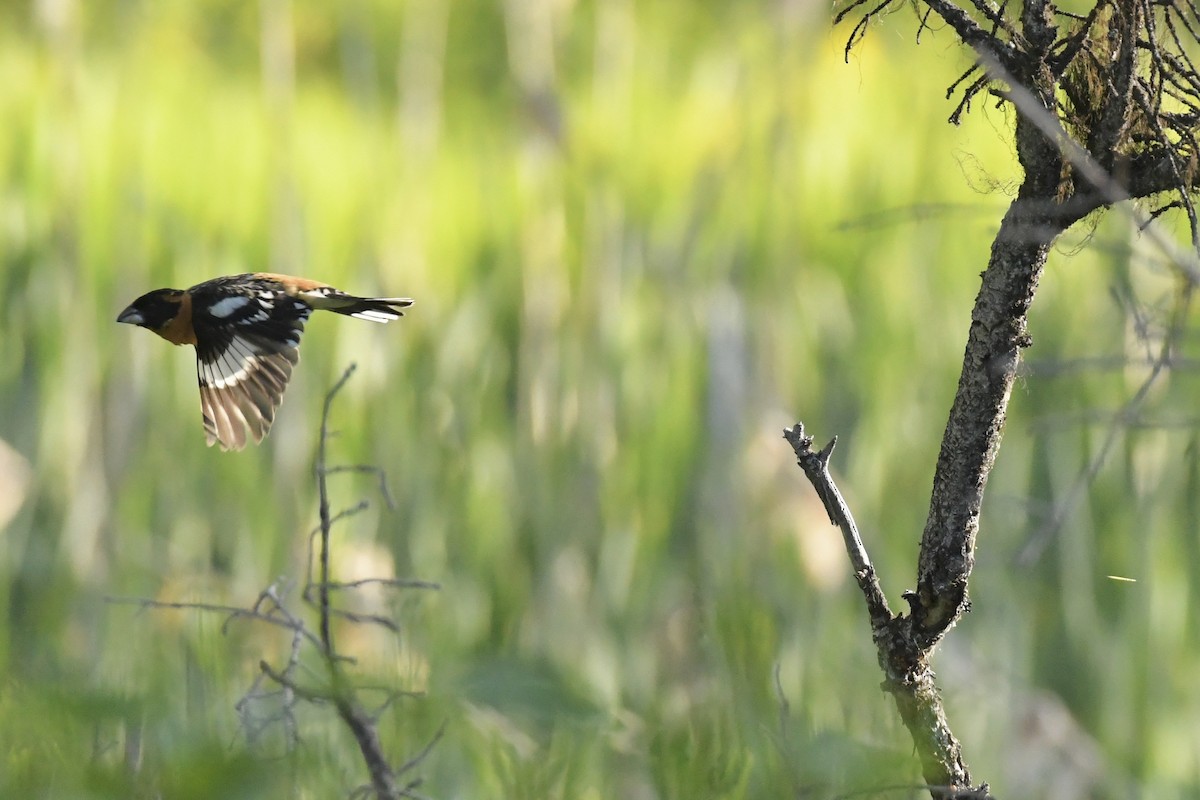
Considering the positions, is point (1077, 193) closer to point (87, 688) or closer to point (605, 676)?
point (87, 688)

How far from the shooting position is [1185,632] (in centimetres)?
183

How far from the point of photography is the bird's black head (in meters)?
0.95

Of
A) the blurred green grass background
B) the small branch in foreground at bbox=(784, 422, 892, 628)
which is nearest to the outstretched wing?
the small branch in foreground at bbox=(784, 422, 892, 628)

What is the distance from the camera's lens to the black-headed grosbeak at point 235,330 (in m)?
0.96

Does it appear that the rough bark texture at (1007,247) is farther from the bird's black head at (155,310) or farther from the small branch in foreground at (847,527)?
the bird's black head at (155,310)

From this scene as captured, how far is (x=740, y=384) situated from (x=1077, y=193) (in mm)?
1379

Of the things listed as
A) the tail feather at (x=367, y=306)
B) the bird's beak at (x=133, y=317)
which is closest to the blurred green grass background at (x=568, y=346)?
the tail feather at (x=367, y=306)

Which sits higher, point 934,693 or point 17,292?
point 17,292

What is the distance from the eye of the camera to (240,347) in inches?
39.3

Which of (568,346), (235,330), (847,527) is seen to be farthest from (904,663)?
(568,346)

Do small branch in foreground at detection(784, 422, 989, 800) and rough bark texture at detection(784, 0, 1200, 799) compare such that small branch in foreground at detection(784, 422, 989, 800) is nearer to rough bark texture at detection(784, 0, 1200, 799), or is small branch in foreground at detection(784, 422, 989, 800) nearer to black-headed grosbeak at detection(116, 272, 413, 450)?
rough bark texture at detection(784, 0, 1200, 799)

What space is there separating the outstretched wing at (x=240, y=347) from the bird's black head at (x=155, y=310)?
0.8 inches

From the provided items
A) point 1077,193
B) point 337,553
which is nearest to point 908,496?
point 337,553

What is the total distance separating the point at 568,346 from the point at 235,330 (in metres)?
0.91
